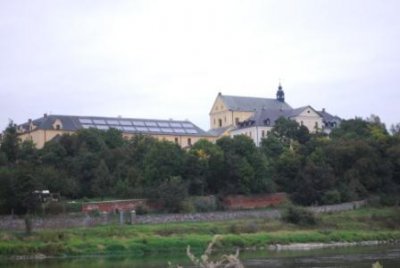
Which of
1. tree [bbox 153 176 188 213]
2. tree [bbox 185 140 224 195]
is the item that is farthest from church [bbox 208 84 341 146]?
tree [bbox 153 176 188 213]

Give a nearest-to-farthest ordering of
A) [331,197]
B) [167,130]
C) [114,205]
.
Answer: [114,205]
[331,197]
[167,130]

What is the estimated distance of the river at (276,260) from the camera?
38.4m

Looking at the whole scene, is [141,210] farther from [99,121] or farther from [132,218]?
[99,121]

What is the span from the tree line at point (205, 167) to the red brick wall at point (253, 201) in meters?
0.62

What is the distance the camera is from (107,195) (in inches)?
2677

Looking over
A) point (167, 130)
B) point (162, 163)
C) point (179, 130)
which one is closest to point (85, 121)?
point (167, 130)

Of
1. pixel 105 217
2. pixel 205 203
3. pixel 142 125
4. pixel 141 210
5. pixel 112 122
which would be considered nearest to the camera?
pixel 105 217

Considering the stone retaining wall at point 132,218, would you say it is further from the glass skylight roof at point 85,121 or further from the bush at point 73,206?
the glass skylight roof at point 85,121

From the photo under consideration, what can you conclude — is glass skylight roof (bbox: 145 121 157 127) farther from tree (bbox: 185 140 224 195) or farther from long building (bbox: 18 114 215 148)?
tree (bbox: 185 140 224 195)

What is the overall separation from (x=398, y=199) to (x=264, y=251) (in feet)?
90.3

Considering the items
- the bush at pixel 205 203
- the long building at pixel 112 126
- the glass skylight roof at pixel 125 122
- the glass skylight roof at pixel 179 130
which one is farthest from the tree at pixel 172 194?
the glass skylight roof at pixel 179 130

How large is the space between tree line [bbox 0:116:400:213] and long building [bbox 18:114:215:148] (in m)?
14.6

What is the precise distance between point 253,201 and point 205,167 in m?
6.02

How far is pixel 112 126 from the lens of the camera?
97.1 m
